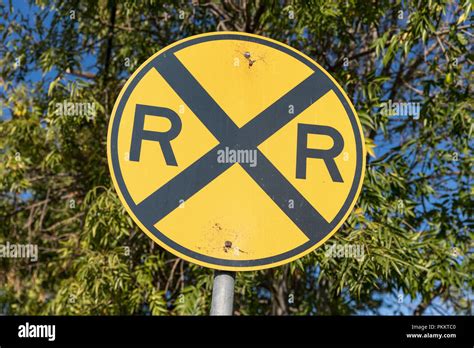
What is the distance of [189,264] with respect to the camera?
5.37m

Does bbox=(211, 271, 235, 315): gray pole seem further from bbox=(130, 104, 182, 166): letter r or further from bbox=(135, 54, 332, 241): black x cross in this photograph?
bbox=(130, 104, 182, 166): letter r

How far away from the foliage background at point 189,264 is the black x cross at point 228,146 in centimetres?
203

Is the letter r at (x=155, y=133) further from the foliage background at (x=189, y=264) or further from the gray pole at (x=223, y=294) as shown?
the foliage background at (x=189, y=264)

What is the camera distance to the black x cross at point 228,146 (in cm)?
177

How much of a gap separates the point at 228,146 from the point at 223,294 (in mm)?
428

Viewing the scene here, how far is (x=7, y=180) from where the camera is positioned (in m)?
5.46

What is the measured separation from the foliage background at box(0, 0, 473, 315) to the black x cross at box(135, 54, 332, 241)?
2.03 metres

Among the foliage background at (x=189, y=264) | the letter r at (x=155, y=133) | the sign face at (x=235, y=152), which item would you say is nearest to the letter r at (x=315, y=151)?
the sign face at (x=235, y=152)

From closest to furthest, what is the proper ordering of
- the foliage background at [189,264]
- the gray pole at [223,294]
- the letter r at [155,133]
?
the gray pole at [223,294] → the letter r at [155,133] → the foliage background at [189,264]

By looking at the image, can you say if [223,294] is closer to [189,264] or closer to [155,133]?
[155,133]

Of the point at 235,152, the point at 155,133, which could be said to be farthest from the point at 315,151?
the point at 155,133

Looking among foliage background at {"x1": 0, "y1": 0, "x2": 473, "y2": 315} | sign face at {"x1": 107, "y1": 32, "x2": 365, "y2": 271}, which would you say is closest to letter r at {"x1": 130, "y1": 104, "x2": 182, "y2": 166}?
sign face at {"x1": 107, "y1": 32, "x2": 365, "y2": 271}

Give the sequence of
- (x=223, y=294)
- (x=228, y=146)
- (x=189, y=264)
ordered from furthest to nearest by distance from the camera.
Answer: (x=189, y=264) < (x=228, y=146) < (x=223, y=294)
